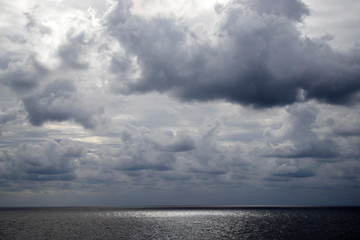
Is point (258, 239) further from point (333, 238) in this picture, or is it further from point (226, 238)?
point (333, 238)

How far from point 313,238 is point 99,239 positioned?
53.7 m

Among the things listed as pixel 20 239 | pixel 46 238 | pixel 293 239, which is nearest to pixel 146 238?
pixel 46 238

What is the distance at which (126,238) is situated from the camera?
8394 centimetres

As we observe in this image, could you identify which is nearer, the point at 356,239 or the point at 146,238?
the point at 356,239

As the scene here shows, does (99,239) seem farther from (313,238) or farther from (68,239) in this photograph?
(313,238)

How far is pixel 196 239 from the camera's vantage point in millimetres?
82562

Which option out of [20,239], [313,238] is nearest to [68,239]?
[20,239]

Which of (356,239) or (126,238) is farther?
(126,238)

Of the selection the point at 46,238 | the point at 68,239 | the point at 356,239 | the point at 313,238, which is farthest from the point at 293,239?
the point at 46,238

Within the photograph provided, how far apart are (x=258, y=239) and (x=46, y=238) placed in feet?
177

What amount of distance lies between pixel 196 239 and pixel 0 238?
49.9 meters

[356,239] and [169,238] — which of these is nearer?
[356,239]

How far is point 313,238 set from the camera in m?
81.1

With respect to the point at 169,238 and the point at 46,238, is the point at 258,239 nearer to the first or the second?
the point at 169,238
